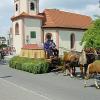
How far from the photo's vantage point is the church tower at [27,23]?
56281 millimetres

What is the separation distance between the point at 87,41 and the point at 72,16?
40333mm

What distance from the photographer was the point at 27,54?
31781 millimetres

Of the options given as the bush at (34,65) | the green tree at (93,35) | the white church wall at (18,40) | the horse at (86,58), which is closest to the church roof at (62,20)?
the white church wall at (18,40)

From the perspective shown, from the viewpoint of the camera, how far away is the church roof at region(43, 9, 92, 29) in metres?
58.8

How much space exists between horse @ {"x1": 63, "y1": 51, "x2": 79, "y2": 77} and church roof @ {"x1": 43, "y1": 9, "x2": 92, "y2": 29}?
120ft

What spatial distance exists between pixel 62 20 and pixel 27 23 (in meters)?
7.18

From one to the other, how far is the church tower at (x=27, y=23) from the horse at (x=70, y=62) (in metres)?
34.8

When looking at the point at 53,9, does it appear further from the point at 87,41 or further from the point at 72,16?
the point at 87,41

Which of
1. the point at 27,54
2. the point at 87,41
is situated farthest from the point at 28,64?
the point at 27,54

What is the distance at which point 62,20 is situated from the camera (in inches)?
2403

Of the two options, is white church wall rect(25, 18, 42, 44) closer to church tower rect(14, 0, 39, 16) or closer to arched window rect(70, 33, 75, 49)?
church tower rect(14, 0, 39, 16)

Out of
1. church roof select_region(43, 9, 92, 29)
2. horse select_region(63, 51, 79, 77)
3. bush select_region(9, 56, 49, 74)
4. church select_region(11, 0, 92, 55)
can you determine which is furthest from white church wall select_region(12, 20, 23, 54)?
horse select_region(63, 51, 79, 77)

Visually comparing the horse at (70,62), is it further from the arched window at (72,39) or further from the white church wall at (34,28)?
the arched window at (72,39)

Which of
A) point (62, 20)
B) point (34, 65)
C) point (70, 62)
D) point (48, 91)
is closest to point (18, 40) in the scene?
point (62, 20)
